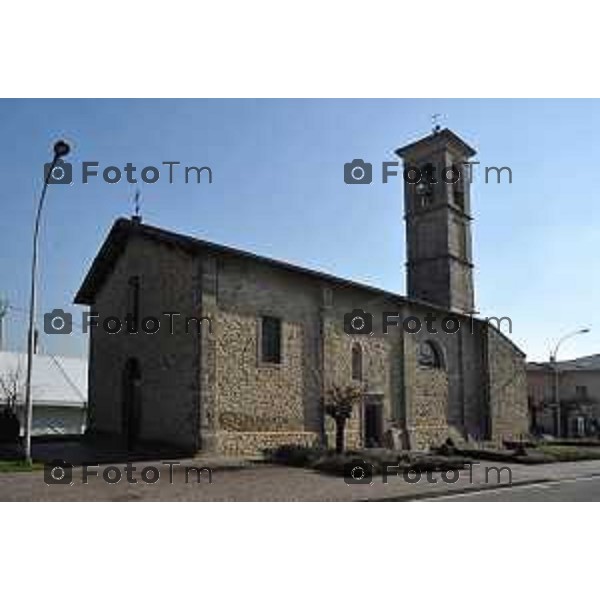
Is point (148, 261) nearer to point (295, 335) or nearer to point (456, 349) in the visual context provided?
point (295, 335)

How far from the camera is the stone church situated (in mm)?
19781

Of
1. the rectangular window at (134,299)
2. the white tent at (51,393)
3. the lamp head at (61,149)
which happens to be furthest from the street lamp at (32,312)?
the white tent at (51,393)

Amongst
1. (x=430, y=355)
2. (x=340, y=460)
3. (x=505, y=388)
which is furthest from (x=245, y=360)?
→ (x=505, y=388)

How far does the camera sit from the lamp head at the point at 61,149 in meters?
16.1

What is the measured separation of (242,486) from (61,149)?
30.9ft

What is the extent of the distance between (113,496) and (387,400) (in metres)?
15.6

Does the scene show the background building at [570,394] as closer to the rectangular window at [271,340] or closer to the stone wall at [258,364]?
the stone wall at [258,364]

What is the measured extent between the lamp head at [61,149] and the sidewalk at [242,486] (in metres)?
7.79

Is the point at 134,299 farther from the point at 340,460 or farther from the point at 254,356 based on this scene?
the point at 340,460

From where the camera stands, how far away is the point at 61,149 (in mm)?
16141

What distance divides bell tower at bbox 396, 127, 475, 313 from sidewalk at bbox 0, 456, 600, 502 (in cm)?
1691

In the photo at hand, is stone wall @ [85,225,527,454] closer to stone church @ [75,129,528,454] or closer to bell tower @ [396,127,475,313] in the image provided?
stone church @ [75,129,528,454]

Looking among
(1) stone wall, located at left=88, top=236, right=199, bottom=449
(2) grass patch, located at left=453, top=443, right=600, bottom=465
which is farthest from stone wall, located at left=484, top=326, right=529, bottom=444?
(1) stone wall, located at left=88, top=236, right=199, bottom=449

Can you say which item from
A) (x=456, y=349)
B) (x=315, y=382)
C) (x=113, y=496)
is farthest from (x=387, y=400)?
(x=113, y=496)
